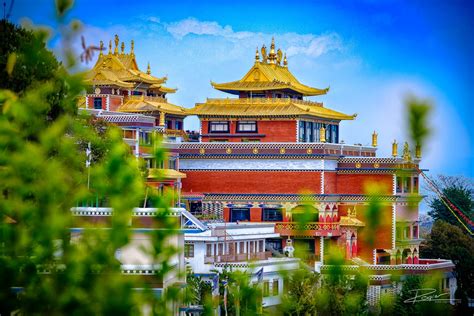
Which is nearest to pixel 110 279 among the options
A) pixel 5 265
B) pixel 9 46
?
pixel 5 265

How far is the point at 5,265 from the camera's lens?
42.4 ft

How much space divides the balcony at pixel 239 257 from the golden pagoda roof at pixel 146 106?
32.2ft

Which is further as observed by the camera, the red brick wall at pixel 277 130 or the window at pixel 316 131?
the window at pixel 316 131

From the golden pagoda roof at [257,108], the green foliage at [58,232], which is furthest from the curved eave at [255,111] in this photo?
the green foliage at [58,232]

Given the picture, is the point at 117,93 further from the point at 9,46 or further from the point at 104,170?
the point at 104,170

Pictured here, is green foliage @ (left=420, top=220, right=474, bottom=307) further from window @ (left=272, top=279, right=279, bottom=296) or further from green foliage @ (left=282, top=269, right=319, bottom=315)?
green foliage @ (left=282, top=269, right=319, bottom=315)

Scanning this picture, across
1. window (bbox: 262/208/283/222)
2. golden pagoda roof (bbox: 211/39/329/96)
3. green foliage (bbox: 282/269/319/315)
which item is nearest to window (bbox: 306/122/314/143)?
golden pagoda roof (bbox: 211/39/329/96)

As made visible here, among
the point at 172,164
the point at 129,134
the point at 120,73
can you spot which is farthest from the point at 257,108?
the point at 120,73

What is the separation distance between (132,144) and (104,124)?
445 centimetres

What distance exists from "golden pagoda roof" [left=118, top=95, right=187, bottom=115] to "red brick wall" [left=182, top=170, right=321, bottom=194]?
4.01 m

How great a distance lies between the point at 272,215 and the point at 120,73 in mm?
12767

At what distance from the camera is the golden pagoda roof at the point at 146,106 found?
185ft

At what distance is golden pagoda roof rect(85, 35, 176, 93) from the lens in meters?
57.2

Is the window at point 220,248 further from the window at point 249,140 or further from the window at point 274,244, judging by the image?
the window at point 249,140
